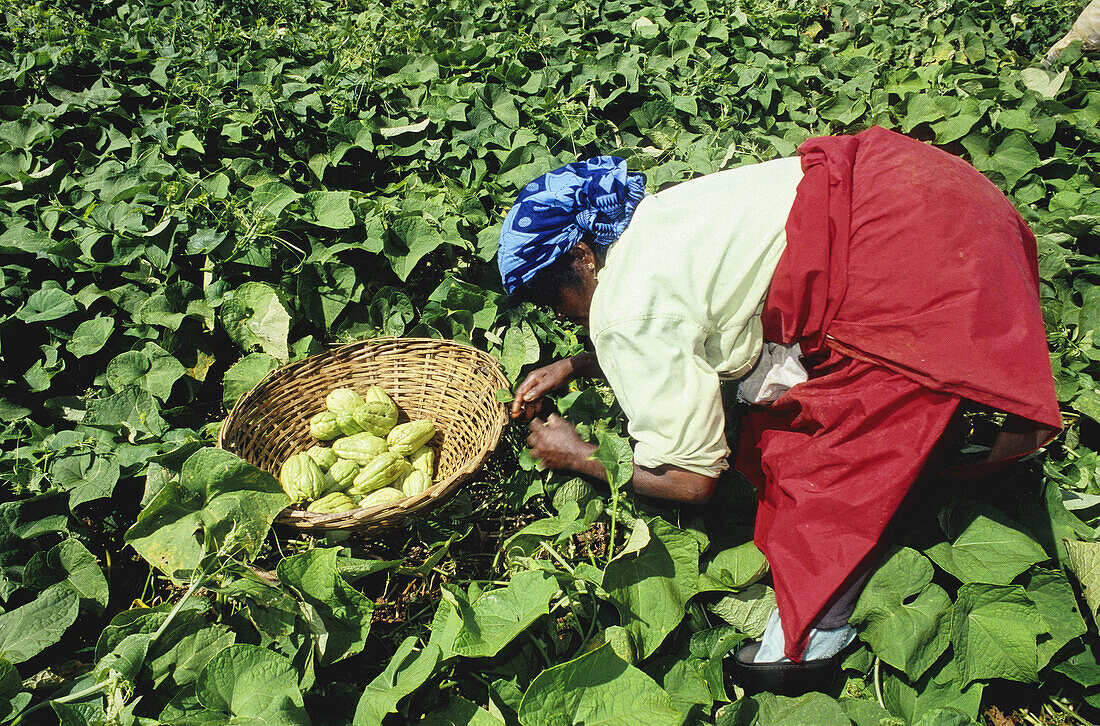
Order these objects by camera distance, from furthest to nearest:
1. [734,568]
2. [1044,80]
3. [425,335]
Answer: [1044,80], [425,335], [734,568]

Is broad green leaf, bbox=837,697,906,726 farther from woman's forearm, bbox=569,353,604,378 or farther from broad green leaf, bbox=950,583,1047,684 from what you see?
woman's forearm, bbox=569,353,604,378

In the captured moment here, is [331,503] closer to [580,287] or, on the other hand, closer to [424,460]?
[424,460]

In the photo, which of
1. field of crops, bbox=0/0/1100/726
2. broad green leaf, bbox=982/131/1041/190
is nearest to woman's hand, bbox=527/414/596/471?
field of crops, bbox=0/0/1100/726

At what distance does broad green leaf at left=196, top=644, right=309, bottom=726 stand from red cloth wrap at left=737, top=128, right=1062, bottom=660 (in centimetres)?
141

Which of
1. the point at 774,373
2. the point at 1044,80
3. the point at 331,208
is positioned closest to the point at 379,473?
the point at 331,208

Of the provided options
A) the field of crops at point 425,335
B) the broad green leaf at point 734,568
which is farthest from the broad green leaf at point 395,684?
the broad green leaf at point 734,568

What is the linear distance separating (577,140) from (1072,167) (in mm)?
2703

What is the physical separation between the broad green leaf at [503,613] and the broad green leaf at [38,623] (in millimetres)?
1149

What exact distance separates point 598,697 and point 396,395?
1.68m

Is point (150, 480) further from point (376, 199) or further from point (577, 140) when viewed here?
point (577, 140)

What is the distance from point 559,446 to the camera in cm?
229

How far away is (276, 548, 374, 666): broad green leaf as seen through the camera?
73.9 inches

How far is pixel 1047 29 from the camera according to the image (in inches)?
204

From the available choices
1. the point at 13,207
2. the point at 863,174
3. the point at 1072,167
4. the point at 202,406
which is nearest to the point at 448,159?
the point at 202,406
